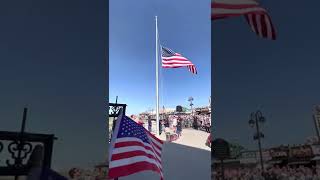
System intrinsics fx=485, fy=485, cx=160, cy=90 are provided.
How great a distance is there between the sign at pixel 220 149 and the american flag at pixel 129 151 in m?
0.74

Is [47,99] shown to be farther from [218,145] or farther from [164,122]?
[164,122]

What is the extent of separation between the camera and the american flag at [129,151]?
4.87m

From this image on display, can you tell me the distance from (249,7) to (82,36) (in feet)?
5.57

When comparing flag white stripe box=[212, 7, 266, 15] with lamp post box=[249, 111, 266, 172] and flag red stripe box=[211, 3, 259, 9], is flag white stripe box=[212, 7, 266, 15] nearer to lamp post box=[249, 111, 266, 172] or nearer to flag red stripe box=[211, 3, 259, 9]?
flag red stripe box=[211, 3, 259, 9]

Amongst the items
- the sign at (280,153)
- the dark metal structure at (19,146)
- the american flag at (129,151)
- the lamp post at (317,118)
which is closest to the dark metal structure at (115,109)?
the american flag at (129,151)

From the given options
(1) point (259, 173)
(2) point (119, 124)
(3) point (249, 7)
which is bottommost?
(1) point (259, 173)

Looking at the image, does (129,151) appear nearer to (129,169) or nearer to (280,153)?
(129,169)

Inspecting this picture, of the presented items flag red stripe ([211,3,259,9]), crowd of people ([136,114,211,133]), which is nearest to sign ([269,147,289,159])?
flag red stripe ([211,3,259,9])

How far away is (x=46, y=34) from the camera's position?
432cm

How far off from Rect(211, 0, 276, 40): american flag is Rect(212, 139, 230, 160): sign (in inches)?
46.8

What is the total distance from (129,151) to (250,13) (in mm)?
1902

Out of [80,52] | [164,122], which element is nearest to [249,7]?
[80,52]

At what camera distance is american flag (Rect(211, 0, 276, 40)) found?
4.89m

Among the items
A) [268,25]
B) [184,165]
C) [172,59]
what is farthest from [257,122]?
[172,59]
